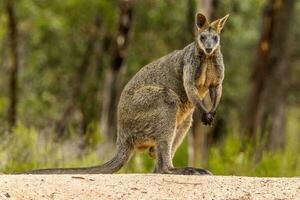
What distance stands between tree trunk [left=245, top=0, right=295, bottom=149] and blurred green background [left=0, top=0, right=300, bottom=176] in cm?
3

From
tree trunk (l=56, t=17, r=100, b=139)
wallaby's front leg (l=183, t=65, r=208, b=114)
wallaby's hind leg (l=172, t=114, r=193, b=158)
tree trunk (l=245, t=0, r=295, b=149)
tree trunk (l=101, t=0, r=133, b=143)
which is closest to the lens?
wallaby's front leg (l=183, t=65, r=208, b=114)

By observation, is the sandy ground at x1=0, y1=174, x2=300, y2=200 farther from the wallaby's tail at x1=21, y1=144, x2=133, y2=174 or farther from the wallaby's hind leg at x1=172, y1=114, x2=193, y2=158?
the wallaby's hind leg at x1=172, y1=114, x2=193, y2=158

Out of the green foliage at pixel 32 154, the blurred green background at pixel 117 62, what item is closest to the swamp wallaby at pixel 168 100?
the green foliage at pixel 32 154

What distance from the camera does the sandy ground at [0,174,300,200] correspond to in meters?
8.14

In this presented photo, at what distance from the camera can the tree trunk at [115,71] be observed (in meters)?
17.8

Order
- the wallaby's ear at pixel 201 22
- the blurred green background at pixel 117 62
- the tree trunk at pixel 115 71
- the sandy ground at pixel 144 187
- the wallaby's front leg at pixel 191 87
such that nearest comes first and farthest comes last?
1. the sandy ground at pixel 144 187
2. the wallaby's front leg at pixel 191 87
3. the wallaby's ear at pixel 201 22
4. the tree trunk at pixel 115 71
5. the blurred green background at pixel 117 62

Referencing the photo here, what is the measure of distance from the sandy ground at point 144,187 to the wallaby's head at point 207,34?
1.60 metres

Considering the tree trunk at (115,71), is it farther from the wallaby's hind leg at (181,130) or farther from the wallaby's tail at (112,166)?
the wallaby's tail at (112,166)

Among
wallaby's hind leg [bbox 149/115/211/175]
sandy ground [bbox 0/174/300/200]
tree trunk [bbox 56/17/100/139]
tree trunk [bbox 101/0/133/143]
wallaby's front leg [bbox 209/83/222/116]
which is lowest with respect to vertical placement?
sandy ground [bbox 0/174/300/200]

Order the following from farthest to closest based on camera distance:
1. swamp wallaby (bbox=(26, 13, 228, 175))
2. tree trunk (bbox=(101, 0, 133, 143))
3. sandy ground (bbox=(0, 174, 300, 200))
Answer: tree trunk (bbox=(101, 0, 133, 143)), swamp wallaby (bbox=(26, 13, 228, 175)), sandy ground (bbox=(0, 174, 300, 200))

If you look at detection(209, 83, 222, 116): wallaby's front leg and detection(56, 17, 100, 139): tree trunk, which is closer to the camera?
detection(209, 83, 222, 116): wallaby's front leg

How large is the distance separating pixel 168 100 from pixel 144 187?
154cm

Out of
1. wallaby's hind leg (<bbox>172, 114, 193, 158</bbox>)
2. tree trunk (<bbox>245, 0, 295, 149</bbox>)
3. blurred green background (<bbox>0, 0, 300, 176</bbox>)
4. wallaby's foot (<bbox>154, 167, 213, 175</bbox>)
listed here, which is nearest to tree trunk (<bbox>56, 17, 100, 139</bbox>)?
blurred green background (<bbox>0, 0, 300, 176</bbox>)

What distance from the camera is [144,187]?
8461 mm
